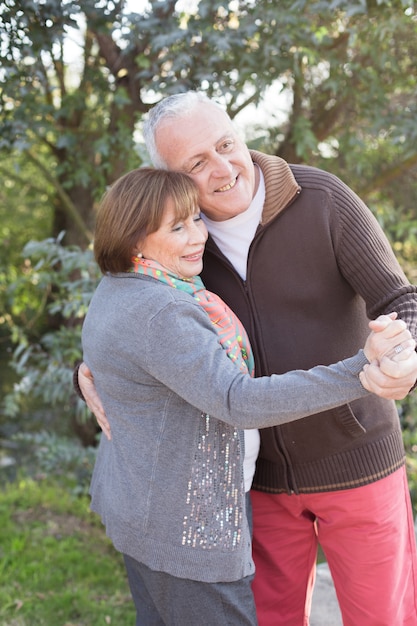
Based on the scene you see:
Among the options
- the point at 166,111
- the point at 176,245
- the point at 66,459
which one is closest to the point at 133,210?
the point at 176,245

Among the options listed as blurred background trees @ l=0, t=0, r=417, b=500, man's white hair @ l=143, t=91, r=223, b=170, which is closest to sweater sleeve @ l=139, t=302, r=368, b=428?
man's white hair @ l=143, t=91, r=223, b=170

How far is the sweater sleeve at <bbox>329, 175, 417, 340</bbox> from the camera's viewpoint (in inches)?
76.3

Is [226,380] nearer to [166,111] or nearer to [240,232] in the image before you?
[240,232]

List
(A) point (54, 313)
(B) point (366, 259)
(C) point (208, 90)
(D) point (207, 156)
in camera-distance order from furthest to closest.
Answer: (A) point (54, 313) < (C) point (208, 90) < (D) point (207, 156) < (B) point (366, 259)

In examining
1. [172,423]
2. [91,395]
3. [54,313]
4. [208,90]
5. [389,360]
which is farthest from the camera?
[54,313]

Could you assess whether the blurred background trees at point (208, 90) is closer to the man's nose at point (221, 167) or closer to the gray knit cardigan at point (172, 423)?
the man's nose at point (221, 167)

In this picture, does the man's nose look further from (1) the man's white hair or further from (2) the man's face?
(1) the man's white hair

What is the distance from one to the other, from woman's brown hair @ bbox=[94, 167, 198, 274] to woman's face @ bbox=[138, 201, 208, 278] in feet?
0.06

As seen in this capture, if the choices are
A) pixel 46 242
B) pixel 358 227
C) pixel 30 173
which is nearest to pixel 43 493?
pixel 46 242

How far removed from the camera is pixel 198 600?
1.77 m

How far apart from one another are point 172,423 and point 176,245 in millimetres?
466

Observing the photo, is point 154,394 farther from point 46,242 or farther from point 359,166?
point 359,166

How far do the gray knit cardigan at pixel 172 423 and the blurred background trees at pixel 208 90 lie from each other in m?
1.69

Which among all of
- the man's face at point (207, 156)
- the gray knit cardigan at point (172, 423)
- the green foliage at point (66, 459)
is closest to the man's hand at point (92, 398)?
the gray knit cardigan at point (172, 423)
